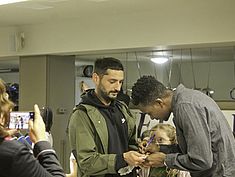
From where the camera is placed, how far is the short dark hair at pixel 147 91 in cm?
244

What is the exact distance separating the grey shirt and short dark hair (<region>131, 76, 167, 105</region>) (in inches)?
5.5

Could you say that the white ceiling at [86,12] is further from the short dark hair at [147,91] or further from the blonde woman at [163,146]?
the short dark hair at [147,91]

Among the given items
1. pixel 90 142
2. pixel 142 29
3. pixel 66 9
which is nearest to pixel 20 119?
pixel 90 142

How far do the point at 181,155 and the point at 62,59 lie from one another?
4.37 meters

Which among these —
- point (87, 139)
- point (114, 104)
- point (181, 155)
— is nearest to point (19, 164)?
point (181, 155)

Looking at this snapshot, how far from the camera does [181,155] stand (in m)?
2.29

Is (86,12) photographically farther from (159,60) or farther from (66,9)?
(159,60)

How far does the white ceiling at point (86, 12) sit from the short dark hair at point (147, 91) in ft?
7.82

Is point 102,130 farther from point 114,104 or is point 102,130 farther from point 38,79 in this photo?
point 38,79

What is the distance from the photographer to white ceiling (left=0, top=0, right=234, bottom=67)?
4.82 m

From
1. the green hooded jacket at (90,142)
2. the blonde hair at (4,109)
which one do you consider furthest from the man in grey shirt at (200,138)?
the blonde hair at (4,109)

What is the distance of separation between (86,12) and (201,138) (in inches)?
137

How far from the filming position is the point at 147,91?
8.08 feet

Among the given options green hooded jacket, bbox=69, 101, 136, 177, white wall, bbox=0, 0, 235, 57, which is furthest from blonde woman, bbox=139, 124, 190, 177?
white wall, bbox=0, 0, 235, 57
